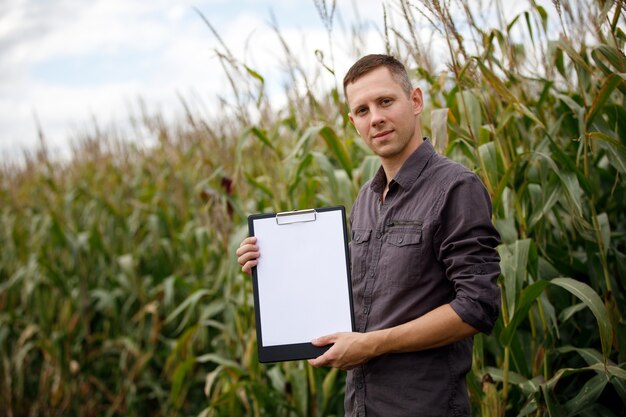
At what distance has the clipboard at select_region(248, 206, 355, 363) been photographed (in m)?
1.61

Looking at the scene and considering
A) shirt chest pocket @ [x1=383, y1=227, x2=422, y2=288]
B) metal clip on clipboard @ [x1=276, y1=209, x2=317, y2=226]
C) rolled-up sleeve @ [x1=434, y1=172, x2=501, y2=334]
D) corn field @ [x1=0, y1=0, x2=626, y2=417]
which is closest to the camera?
rolled-up sleeve @ [x1=434, y1=172, x2=501, y2=334]

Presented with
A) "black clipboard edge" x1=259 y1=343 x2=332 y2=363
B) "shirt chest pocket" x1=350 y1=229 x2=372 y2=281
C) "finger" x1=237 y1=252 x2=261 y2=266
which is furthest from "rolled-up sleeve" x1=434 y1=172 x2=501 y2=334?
"finger" x1=237 y1=252 x2=261 y2=266

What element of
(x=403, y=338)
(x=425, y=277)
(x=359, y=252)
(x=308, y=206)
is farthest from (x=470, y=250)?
(x=308, y=206)

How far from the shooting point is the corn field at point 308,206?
81.8 inches

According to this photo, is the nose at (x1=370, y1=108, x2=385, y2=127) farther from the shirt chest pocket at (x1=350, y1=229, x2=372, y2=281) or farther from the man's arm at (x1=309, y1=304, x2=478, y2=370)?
the man's arm at (x1=309, y1=304, x2=478, y2=370)

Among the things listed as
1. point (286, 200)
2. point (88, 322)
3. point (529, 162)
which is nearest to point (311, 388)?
point (286, 200)

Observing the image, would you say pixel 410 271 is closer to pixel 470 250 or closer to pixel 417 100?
pixel 470 250

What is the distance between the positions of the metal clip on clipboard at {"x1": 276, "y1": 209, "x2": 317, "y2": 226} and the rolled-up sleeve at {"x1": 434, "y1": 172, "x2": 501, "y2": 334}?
357 millimetres

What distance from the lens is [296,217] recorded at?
1663mm

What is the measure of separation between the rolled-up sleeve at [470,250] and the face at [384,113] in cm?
22

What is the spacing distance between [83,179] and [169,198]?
1.57m

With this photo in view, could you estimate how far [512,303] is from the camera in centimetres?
193

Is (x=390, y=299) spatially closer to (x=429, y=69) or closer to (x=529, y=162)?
(x=529, y=162)

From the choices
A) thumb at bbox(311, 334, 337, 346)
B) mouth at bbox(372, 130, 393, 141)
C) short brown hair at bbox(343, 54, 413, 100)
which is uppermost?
short brown hair at bbox(343, 54, 413, 100)
